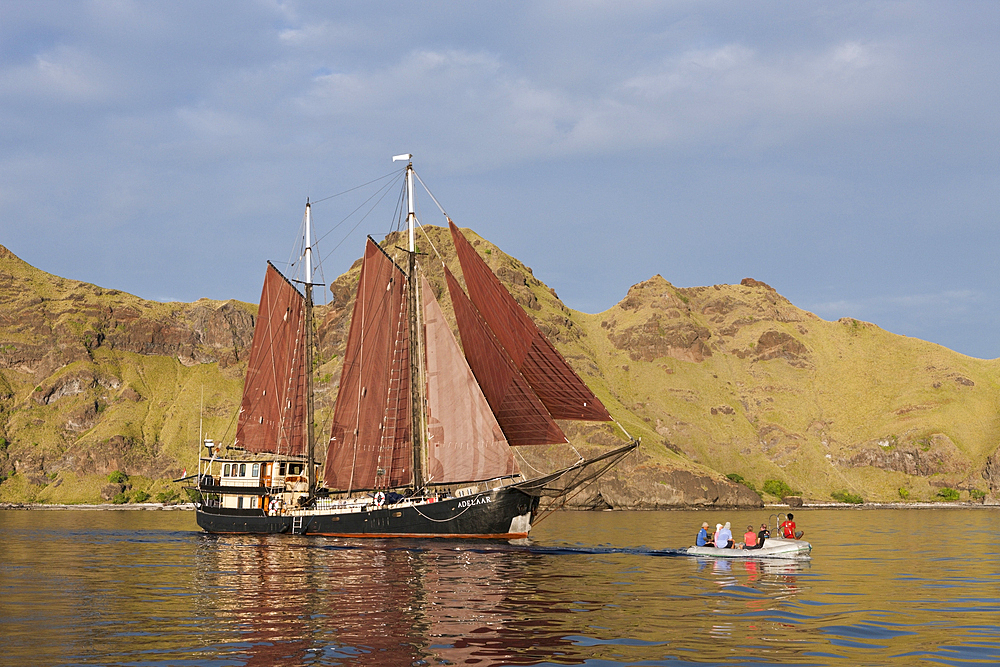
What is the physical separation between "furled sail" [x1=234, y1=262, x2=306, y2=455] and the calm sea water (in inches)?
1291

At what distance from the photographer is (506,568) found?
140 ft

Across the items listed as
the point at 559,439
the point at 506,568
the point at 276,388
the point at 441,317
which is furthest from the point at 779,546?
the point at 276,388

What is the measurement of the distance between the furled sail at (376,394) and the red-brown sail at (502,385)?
30.5 feet

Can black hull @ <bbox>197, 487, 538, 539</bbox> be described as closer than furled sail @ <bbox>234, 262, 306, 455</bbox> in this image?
Yes

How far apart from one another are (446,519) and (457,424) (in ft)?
25.3

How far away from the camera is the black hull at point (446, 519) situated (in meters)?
64.2

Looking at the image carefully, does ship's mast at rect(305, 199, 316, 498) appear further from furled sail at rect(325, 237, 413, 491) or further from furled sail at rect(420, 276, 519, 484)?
furled sail at rect(420, 276, 519, 484)

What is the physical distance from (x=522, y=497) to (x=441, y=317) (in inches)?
616

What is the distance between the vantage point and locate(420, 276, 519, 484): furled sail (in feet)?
205

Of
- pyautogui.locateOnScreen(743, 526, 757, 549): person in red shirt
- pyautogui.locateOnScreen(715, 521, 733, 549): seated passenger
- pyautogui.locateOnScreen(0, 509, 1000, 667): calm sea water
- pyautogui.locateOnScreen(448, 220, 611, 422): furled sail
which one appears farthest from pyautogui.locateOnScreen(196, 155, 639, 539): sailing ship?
pyautogui.locateOnScreen(743, 526, 757, 549): person in red shirt

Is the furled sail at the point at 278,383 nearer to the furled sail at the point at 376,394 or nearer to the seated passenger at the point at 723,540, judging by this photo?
the furled sail at the point at 376,394

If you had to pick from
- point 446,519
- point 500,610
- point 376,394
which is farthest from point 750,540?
point 376,394

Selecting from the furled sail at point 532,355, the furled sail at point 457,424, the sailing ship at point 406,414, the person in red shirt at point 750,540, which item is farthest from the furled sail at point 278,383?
the person in red shirt at point 750,540

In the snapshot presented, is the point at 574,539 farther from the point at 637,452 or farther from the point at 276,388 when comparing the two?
the point at 637,452
